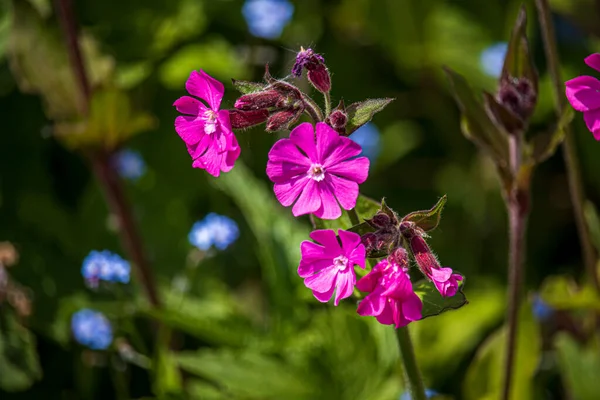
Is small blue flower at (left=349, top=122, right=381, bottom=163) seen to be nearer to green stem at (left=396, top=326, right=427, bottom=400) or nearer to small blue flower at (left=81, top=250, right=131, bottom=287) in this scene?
small blue flower at (left=81, top=250, right=131, bottom=287)

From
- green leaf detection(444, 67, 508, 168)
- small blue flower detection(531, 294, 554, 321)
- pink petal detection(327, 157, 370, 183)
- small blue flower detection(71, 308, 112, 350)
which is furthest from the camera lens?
small blue flower detection(531, 294, 554, 321)

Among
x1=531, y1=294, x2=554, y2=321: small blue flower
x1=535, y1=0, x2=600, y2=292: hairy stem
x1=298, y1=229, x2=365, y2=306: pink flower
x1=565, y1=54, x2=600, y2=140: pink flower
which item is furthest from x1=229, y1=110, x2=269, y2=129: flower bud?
x1=531, y1=294, x2=554, y2=321: small blue flower

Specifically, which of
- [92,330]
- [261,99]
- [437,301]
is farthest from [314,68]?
[92,330]

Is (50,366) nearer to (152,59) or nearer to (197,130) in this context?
(152,59)

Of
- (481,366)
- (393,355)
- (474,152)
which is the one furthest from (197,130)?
(474,152)

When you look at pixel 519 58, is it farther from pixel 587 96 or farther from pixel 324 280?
pixel 324 280

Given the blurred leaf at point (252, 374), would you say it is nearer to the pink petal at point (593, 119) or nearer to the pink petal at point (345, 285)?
the pink petal at point (345, 285)
